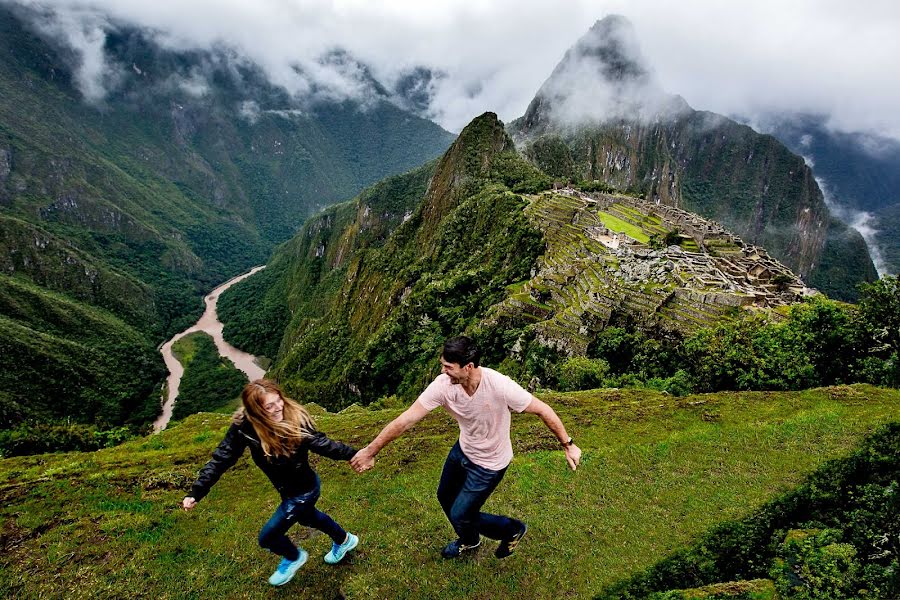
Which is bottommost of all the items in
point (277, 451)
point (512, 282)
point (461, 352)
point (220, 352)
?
point (220, 352)

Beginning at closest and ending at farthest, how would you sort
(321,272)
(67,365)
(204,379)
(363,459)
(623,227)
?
(363,459) < (623,227) < (67,365) < (204,379) < (321,272)

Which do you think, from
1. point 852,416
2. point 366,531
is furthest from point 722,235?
point 366,531

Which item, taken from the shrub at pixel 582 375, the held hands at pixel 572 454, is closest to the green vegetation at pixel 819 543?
the held hands at pixel 572 454

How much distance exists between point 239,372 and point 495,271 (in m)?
104

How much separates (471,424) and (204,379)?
137 m

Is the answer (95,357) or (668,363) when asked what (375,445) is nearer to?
(668,363)

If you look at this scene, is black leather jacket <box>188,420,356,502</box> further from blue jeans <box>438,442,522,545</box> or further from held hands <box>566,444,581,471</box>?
held hands <box>566,444,581,471</box>

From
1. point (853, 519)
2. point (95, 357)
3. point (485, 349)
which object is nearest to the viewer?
point (853, 519)

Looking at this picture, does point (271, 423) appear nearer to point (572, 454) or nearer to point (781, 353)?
point (572, 454)

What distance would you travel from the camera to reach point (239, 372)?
422 feet

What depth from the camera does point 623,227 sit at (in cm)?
6209

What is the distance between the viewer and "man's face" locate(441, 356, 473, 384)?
19.2ft

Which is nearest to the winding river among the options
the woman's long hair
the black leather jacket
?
the black leather jacket

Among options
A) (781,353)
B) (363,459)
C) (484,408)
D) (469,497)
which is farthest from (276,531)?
(781,353)
